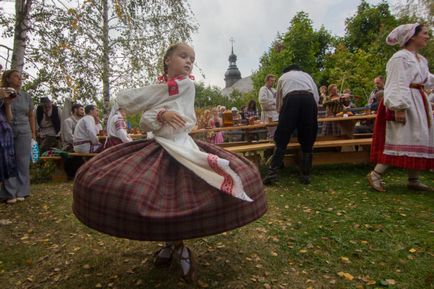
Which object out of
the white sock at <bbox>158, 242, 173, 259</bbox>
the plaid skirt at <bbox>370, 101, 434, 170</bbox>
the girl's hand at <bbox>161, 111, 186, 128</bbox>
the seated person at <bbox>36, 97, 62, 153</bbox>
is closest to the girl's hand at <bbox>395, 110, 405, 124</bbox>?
the plaid skirt at <bbox>370, 101, 434, 170</bbox>

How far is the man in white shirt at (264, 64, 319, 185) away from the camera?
15.0 feet

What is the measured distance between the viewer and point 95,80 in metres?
7.12

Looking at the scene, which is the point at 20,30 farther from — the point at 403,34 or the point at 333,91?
the point at 333,91

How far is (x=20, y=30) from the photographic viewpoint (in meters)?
5.77

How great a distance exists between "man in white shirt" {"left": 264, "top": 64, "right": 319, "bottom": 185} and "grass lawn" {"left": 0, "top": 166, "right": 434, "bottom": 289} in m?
0.82

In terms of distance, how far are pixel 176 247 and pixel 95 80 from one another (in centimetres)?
581

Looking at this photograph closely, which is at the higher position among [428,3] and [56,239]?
[428,3]

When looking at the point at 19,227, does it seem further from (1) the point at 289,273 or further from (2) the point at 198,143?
(1) the point at 289,273

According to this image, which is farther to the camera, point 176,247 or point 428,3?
point 428,3

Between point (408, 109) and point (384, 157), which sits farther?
point (384, 157)

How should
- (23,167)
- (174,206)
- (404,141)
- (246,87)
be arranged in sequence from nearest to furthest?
(174,206), (404,141), (23,167), (246,87)

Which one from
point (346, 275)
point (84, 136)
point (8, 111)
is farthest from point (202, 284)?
point (84, 136)

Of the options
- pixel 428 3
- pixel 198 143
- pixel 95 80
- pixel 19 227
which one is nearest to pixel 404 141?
pixel 198 143

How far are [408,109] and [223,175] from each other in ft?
10.1
